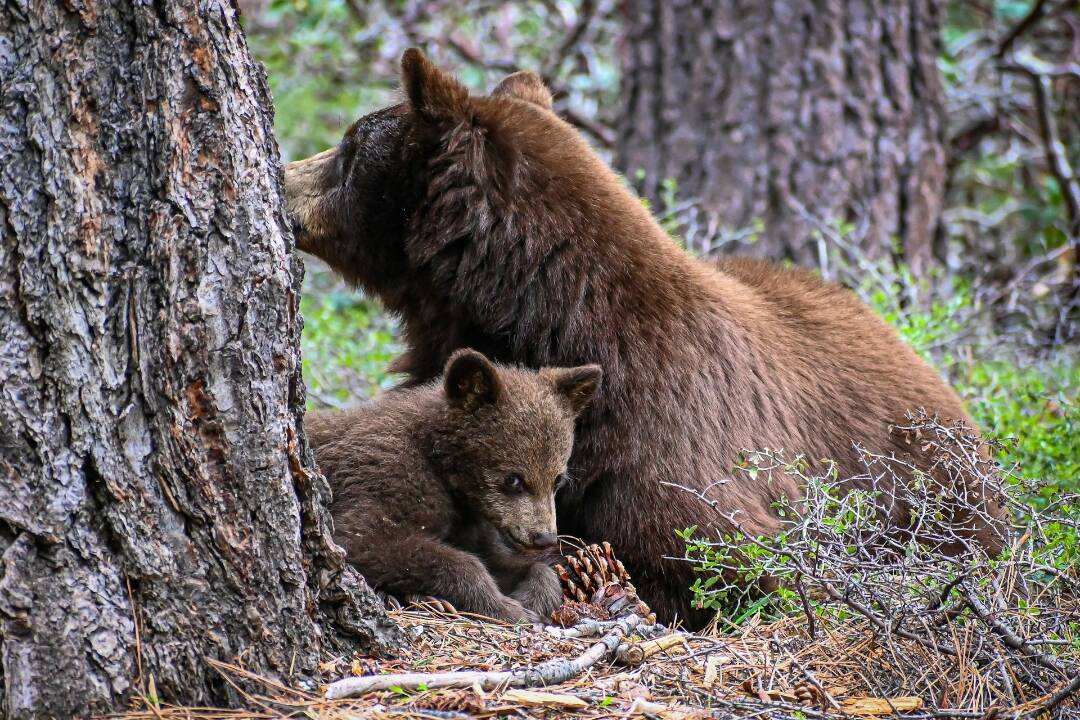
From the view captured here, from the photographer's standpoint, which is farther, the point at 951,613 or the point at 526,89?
the point at 526,89

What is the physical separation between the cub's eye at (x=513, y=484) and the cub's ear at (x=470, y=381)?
259 millimetres

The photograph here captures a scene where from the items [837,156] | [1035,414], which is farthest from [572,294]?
[837,156]

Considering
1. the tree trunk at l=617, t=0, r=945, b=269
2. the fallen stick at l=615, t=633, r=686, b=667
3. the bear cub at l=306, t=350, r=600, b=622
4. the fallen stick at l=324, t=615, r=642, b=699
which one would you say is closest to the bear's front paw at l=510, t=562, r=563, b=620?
the bear cub at l=306, t=350, r=600, b=622

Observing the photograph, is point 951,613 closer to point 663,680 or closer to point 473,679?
point 663,680

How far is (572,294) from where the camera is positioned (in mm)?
4117

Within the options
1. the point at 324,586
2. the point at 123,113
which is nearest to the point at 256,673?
the point at 324,586

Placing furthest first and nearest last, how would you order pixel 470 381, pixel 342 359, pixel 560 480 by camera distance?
1. pixel 342 359
2. pixel 560 480
3. pixel 470 381

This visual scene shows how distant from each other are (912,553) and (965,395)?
124 inches

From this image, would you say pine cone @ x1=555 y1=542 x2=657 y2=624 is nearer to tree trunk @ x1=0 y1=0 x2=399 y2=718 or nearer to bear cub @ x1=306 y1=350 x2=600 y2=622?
bear cub @ x1=306 y1=350 x2=600 y2=622

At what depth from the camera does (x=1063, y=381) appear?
6238 millimetres

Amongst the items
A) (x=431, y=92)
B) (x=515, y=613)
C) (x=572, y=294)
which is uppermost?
(x=431, y=92)

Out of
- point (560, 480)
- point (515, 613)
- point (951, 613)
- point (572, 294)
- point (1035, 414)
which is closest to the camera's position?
point (951, 613)

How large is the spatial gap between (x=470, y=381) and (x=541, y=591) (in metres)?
0.75

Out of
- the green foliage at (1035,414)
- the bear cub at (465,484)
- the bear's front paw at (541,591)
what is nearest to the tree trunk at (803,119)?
the green foliage at (1035,414)
